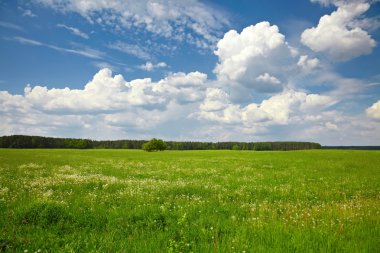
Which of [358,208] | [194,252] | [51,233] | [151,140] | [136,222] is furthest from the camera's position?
[151,140]

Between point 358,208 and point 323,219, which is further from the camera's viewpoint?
point 358,208

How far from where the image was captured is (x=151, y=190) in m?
13.1

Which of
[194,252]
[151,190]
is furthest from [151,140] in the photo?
[194,252]

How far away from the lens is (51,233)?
7016mm

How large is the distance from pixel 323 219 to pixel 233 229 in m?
3.01

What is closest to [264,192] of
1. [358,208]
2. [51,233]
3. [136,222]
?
[358,208]

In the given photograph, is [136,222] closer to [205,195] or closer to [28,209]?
[28,209]

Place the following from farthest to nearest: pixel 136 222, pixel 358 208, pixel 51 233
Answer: pixel 358 208 < pixel 136 222 < pixel 51 233

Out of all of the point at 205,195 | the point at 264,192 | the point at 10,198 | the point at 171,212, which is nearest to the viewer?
the point at 171,212

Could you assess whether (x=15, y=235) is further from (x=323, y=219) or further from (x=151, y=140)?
(x=151, y=140)

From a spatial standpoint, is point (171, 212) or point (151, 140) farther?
point (151, 140)

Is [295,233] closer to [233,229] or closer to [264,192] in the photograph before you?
[233,229]

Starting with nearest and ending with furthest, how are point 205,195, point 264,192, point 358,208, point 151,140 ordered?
point 358,208, point 205,195, point 264,192, point 151,140

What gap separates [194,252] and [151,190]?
7482 millimetres
